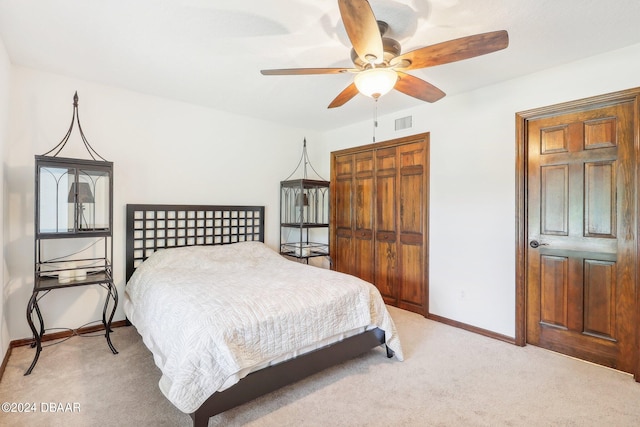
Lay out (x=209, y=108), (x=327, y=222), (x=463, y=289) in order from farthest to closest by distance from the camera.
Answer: (x=327, y=222) → (x=209, y=108) → (x=463, y=289)

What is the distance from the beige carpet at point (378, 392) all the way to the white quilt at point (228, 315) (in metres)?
0.26

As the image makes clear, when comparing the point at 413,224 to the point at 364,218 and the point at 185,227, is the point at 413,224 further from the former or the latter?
the point at 185,227

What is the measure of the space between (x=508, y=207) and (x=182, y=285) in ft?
10.1

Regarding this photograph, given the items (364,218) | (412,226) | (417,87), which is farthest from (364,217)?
(417,87)

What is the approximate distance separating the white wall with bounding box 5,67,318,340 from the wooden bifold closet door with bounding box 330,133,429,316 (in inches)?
39.0

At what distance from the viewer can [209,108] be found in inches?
160

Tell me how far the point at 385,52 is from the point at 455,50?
450mm

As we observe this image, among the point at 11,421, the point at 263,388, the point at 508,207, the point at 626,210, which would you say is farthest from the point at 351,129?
the point at 11,421

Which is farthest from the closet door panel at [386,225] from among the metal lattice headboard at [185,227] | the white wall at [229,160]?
the metal lattice headboard at [185,227]

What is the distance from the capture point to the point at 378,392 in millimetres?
2264

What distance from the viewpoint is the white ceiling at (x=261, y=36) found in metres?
2.04

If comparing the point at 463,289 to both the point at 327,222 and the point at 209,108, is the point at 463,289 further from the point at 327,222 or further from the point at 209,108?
the point at 209,108

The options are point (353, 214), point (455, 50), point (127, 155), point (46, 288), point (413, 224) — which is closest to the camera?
point (455, 50)

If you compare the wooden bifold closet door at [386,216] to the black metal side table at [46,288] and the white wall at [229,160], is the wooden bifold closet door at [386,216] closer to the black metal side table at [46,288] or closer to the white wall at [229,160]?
the white wall at [229,160]
